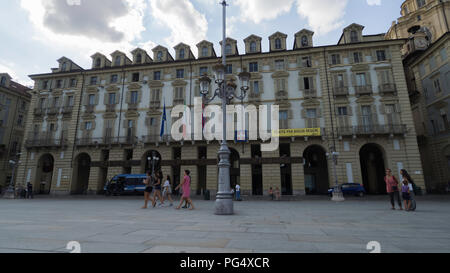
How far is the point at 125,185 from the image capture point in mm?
24766

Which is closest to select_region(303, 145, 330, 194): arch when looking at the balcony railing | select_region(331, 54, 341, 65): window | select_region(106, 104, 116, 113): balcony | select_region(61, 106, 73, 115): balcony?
the balcony railing

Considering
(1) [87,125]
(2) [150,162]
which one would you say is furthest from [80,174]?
(2) [150,162]

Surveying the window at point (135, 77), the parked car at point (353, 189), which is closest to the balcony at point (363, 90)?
the parked car at point (353, 189)

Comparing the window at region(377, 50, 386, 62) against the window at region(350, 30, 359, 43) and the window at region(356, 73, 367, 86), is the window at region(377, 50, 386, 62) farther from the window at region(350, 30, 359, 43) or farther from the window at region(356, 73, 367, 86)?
the window at region(350, 30, 359, 43)

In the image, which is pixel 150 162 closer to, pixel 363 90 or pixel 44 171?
pixel 44 171

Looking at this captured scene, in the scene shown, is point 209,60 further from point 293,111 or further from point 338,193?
point 338,193

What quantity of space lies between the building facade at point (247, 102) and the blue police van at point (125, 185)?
3.64 feet

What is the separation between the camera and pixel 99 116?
27.9 metres

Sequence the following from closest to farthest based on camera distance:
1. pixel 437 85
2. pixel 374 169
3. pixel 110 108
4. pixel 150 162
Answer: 1. pixel 437 85
2. pixel 374 169
3. pixel 150 162
4. pixel 110 108

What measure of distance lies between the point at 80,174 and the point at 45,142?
18.4 ft

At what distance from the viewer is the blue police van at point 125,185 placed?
24.5m
